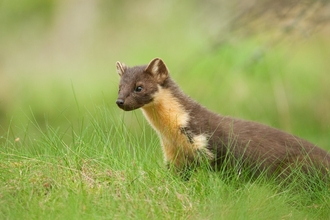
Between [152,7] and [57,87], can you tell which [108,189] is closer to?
[57,87]

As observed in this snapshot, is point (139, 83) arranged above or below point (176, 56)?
above

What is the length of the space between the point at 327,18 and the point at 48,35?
1282cm

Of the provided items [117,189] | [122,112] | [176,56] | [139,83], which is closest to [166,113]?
[139,83]

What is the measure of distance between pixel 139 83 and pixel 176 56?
11.0 meters

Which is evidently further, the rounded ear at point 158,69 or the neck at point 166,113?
the rounded ear at point 158,69

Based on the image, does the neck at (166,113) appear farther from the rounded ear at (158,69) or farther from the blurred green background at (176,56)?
the blurred green background at (176,56)

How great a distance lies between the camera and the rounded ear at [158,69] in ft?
29.4

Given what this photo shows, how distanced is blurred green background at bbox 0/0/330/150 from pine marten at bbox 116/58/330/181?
2.94m

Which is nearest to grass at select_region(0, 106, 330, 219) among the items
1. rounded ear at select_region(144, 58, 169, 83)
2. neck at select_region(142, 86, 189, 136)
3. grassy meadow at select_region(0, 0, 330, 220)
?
grassy meadow at select_region(0, 0, 330, 220)

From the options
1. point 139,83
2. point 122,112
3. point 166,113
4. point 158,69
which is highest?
point 158,69

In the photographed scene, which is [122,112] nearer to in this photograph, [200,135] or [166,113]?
[166,113]

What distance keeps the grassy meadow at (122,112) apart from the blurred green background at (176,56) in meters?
0.05

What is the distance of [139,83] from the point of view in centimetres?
884

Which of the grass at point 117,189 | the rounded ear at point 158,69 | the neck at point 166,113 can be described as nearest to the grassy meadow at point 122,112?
the grass at point 117,189
